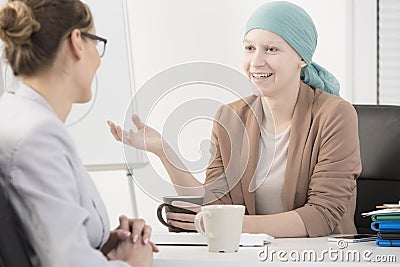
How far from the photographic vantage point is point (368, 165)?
2.28 m

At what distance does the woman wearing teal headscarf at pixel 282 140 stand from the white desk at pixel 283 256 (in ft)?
1.25

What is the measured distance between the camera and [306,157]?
6.76 feet

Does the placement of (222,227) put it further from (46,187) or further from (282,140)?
(282,140)

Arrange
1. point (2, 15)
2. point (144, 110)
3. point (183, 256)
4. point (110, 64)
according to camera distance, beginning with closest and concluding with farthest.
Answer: point (2, 15) < point (183, 256) < point (144, 110) < point (110, 64)

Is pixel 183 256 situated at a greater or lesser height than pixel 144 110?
lesser

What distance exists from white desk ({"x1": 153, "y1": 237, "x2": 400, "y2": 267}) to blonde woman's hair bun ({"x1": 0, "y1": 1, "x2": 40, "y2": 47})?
47 centimetres

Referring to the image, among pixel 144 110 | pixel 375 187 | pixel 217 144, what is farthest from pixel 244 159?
pixel 375 187

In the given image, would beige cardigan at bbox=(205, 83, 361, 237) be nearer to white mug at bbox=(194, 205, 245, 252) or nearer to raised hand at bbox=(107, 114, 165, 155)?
raised hand at bbox=(107, 114, 165, 155)

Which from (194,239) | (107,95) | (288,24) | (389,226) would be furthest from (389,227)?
(107,95)

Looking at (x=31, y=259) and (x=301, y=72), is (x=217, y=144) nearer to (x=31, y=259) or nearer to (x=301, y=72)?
(x=301, y=72)

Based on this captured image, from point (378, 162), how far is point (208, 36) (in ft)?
4.95

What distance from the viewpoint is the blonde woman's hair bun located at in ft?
4.21

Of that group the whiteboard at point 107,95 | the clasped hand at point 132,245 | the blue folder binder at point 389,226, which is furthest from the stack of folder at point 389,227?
the whiteboard at point 107,95

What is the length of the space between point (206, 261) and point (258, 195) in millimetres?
749
